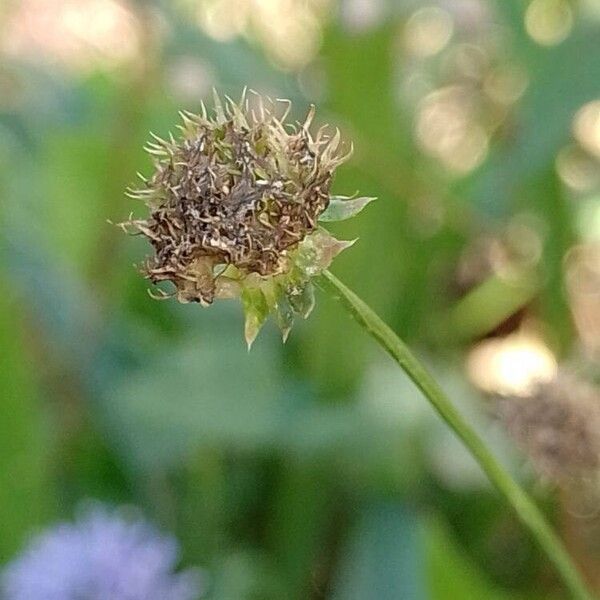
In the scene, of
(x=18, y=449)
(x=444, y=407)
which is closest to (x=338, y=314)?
(x=18, y=449)

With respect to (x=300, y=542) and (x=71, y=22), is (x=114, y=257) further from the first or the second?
(x=71, y=22)

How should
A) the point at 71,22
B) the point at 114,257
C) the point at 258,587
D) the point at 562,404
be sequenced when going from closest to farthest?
1. the point at 562,404
2. the point at 258,587
3. the point at 114,257
4. the point at 71,22

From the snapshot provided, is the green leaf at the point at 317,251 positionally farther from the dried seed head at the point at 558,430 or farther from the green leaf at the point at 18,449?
the green leaf at the point at 18,449

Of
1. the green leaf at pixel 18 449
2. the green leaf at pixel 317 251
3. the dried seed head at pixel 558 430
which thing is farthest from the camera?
the green leaf at pixel 18 449

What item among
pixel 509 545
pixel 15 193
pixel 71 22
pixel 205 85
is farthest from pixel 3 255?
pixel 71 22

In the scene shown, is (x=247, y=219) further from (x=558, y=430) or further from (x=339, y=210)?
(x=558, y=430)

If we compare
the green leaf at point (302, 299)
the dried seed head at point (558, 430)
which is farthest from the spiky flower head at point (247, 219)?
the dried seed head at point (558, 430)
